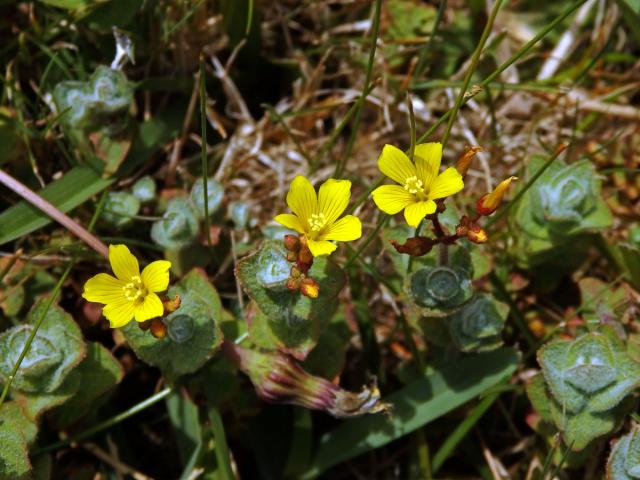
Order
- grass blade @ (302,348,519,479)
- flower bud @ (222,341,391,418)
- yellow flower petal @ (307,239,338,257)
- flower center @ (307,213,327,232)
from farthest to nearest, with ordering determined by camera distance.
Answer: grass blade @ (302,348,519,479)
flower bud @ (222,341,391,418)
flower center @ (307,213,327,232)
yellow flower petal @ (307,239,338,257)

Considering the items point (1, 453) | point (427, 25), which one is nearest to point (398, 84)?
point (427, 25)

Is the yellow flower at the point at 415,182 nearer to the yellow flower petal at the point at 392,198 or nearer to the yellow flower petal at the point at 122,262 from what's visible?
the yellow flower petal at the point at 392,198

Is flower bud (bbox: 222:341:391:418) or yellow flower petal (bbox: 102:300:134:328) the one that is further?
flower bud (bbox: 222:341:391:418)

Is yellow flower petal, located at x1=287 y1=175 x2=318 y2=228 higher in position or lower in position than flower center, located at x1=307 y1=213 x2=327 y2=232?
higher

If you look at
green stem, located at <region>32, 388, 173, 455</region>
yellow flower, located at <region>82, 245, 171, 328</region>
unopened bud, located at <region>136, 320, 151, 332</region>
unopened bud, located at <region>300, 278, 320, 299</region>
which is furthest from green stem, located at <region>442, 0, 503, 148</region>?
green stem, located at <region>32, 388, 173, 455</region>

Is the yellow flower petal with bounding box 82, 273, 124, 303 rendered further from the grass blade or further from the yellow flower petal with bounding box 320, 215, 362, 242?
the grass blade

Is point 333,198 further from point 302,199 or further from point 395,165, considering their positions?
point 395,165

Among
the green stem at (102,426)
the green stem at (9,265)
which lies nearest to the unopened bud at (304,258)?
the green stem at (102,426)

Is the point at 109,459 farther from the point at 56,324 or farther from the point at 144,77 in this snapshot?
the point at 144,77
